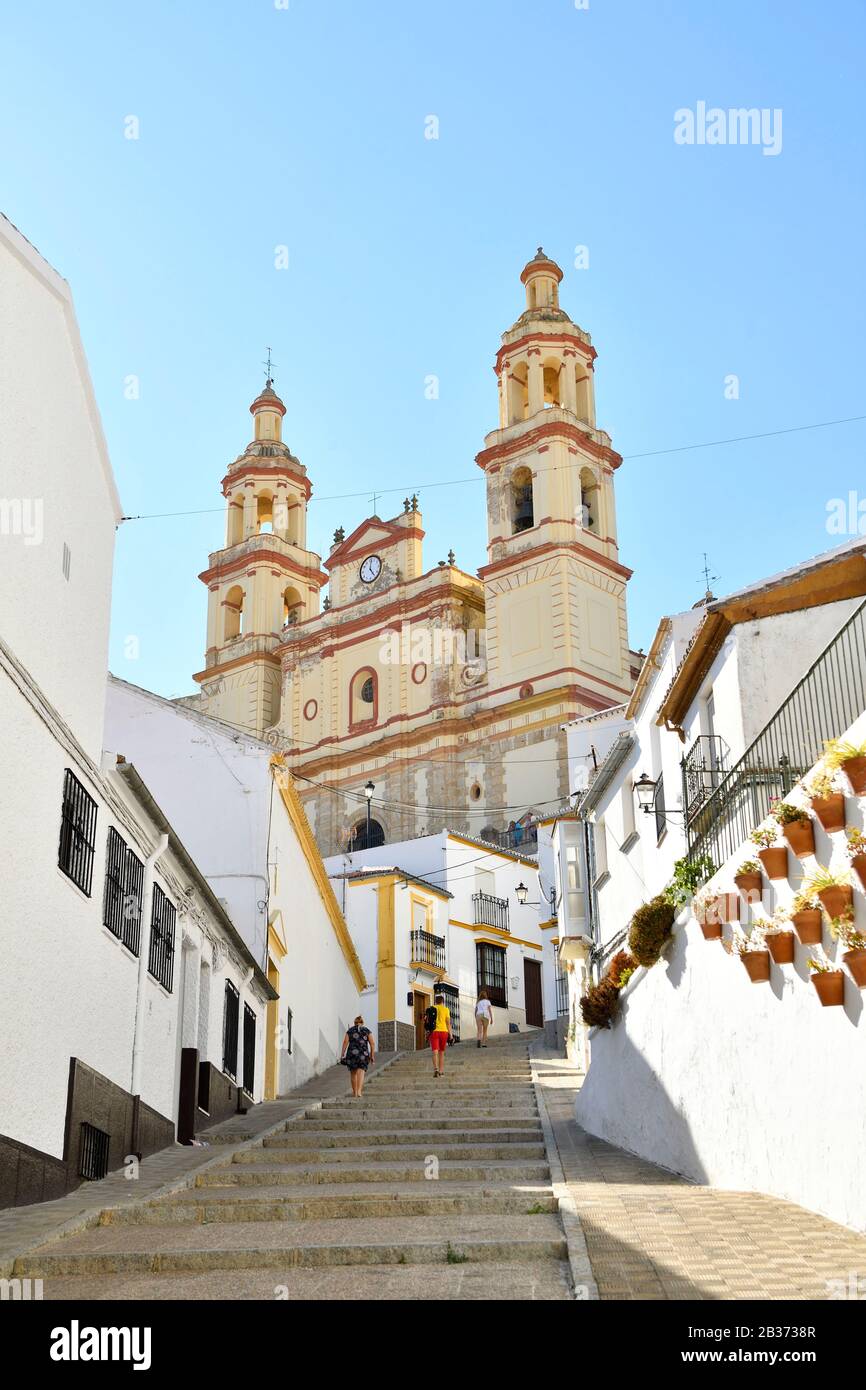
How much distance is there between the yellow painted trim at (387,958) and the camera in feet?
118

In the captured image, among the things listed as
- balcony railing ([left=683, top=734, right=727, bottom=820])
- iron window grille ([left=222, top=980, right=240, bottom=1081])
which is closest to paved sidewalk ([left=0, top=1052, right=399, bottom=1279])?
iron window grille ([left=222, top=980, right=240, bottom=1081])

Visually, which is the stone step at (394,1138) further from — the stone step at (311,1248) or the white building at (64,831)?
the stone step at (311,1248)

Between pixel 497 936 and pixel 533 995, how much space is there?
250 cm

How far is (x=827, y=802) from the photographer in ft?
27.6

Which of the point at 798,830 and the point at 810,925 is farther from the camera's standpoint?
the point at 798,830

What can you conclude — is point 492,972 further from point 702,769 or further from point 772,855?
point 772,855

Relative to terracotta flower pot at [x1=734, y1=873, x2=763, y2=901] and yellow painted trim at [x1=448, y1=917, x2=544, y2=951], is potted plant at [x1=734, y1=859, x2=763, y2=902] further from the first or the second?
yellow painted trim at [x1=448, y1=917, x2=544, y2=951]

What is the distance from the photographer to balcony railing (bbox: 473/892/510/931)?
40.1 m

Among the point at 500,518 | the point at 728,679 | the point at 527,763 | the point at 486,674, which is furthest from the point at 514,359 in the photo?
the point at 728,679

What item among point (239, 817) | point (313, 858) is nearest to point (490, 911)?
point (313, 858)

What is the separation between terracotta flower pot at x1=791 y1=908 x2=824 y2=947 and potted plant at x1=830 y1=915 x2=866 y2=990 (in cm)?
38

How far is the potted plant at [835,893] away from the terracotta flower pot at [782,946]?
0.89 meters

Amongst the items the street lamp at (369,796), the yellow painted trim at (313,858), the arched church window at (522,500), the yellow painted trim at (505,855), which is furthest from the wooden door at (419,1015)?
the arched church window at (522,500)

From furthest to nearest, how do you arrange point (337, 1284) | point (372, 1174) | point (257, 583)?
point (257, 583)
point (372, 1174)
point (337, 1284)
